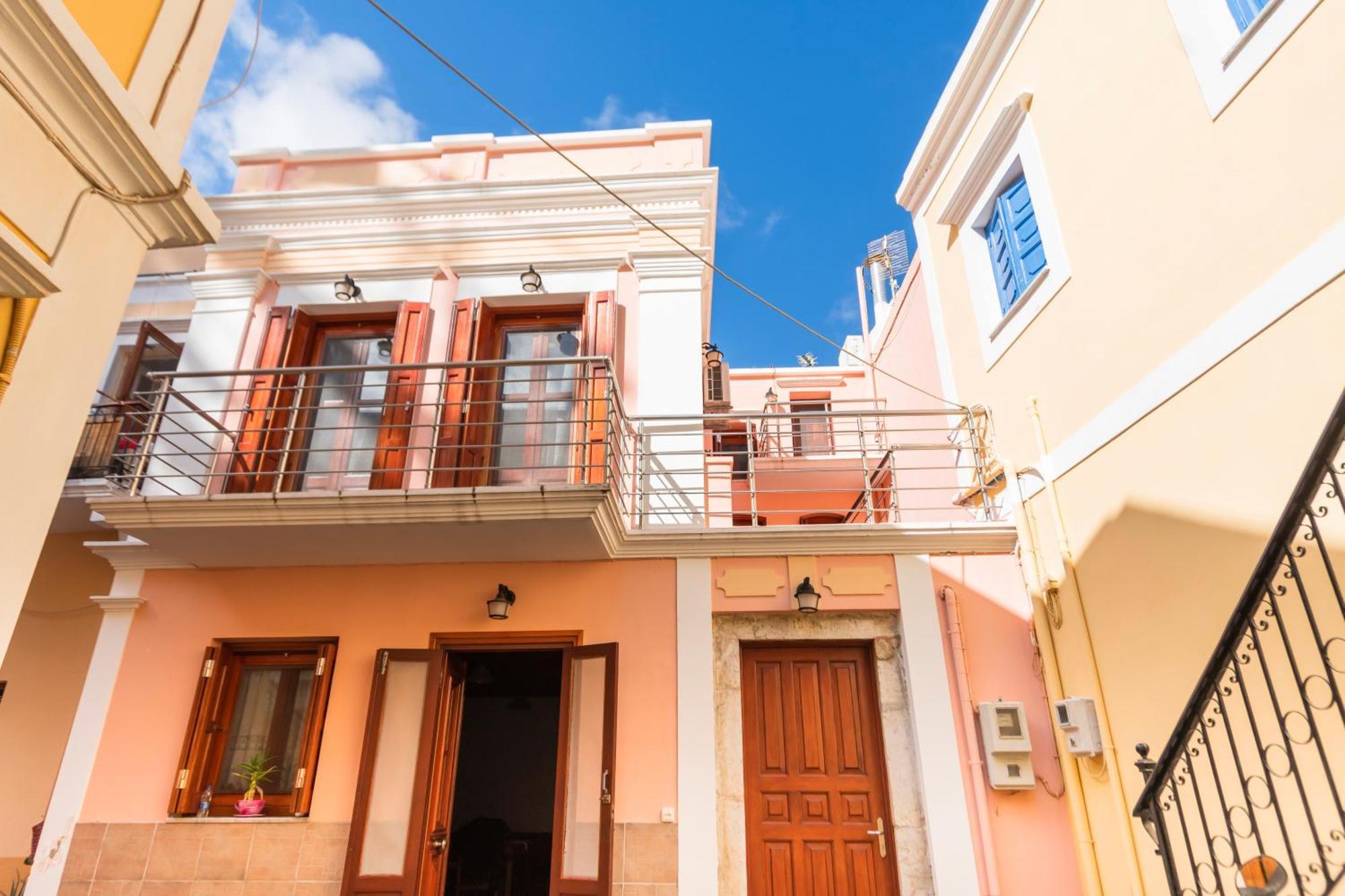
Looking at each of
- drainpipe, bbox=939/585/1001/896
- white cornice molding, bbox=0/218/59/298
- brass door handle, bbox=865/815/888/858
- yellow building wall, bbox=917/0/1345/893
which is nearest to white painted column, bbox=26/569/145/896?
white cornice molding, bbox=0/218/59/298

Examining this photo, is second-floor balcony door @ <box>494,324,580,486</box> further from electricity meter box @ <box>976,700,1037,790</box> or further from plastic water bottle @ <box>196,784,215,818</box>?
electricity meter box @ <box>976,700,1037,790</box>

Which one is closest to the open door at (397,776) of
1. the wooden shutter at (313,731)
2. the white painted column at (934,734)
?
the wooden shutter at (313,731)

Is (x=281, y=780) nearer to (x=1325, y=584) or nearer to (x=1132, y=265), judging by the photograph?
(x=1325, y=584)

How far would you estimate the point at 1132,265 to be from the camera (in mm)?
4590

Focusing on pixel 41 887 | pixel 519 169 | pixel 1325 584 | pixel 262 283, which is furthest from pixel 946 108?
pixel 41 887

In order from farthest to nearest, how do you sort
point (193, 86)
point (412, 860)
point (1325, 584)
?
1. point (412, 860)
2. point (193, 86)
3. point (1325, 584)

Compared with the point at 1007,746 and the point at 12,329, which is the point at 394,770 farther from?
the point at 1007,746

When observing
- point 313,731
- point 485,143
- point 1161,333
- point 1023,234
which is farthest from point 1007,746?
point 485,143

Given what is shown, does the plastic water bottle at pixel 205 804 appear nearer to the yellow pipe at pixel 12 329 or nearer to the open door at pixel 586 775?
the open door at pixel 586 775

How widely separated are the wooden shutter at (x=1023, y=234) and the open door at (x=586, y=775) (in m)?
4.30

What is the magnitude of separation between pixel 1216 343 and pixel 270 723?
6853 mm

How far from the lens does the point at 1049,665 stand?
519 cm

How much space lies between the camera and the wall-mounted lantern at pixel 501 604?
217 inches

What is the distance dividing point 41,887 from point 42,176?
17.0 feet
